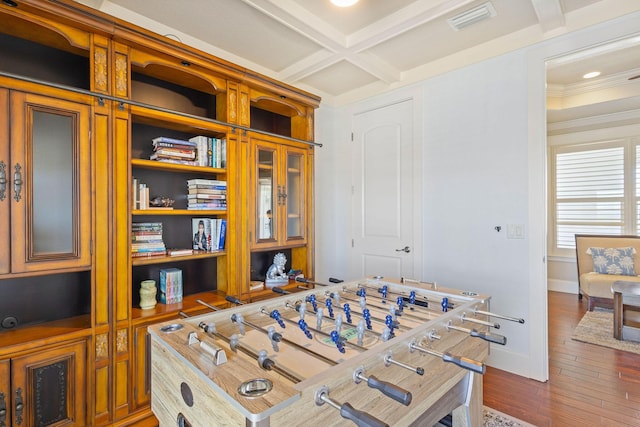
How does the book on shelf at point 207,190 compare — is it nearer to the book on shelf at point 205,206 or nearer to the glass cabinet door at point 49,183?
the book on shelf at point 205,206

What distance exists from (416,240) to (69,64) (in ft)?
9.47

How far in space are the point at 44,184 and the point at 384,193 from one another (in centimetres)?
266

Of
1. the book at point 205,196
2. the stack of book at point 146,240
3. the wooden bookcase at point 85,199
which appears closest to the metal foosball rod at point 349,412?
the wooden bookcase at point 85,199

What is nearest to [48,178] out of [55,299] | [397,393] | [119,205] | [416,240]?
[119,205]

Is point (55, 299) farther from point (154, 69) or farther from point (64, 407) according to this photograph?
point (154, 69)

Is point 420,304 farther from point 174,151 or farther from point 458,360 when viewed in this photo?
point 174,151

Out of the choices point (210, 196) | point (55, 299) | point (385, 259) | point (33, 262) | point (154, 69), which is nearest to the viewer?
point (33, 262)

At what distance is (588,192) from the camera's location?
4.72 metres

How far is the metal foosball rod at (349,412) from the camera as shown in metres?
0.71

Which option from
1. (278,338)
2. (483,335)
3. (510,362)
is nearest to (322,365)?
(278,338)

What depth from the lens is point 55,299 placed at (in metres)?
1.84

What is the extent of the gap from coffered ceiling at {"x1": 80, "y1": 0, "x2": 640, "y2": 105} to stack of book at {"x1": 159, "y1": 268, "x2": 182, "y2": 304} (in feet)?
5.45

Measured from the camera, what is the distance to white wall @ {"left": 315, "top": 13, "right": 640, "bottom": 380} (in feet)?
7.72

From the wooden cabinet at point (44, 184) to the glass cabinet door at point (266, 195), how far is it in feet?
3.61
